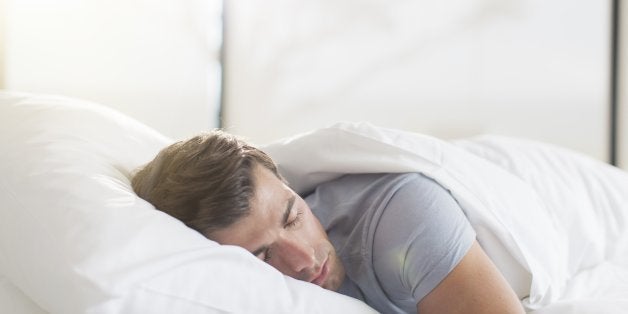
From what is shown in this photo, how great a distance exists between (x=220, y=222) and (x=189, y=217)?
1.8 inches

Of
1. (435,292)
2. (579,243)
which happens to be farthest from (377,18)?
(435,292)

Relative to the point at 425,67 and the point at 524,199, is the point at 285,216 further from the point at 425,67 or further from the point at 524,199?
the point at 425,67

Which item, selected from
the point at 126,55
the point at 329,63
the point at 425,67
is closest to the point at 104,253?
the point at 126,55

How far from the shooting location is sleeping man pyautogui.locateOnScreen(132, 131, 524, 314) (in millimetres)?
987

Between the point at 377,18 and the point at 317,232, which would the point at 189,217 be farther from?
the point at 377,18

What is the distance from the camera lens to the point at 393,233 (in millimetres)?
1043

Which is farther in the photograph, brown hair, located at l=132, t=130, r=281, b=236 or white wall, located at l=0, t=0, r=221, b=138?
white wall, located at l=0, t=0, r=221, b=138

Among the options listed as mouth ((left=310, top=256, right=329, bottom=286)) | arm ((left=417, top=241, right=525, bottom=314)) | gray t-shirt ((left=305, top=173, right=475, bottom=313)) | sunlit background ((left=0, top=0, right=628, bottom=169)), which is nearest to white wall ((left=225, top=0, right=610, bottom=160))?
sunlit background ((left=0, top=0, right=628, bottom=169))

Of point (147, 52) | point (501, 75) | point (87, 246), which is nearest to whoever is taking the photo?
point (87, 246)

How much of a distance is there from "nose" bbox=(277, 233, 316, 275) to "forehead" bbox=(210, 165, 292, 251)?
25mm

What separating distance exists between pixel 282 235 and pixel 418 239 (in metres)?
0.19

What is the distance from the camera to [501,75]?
93.7 inches

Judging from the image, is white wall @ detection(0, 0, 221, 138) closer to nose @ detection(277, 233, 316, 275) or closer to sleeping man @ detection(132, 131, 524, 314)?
sleeping man @ detection(132, 131, 524, 314)

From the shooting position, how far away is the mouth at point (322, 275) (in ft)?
3.51
